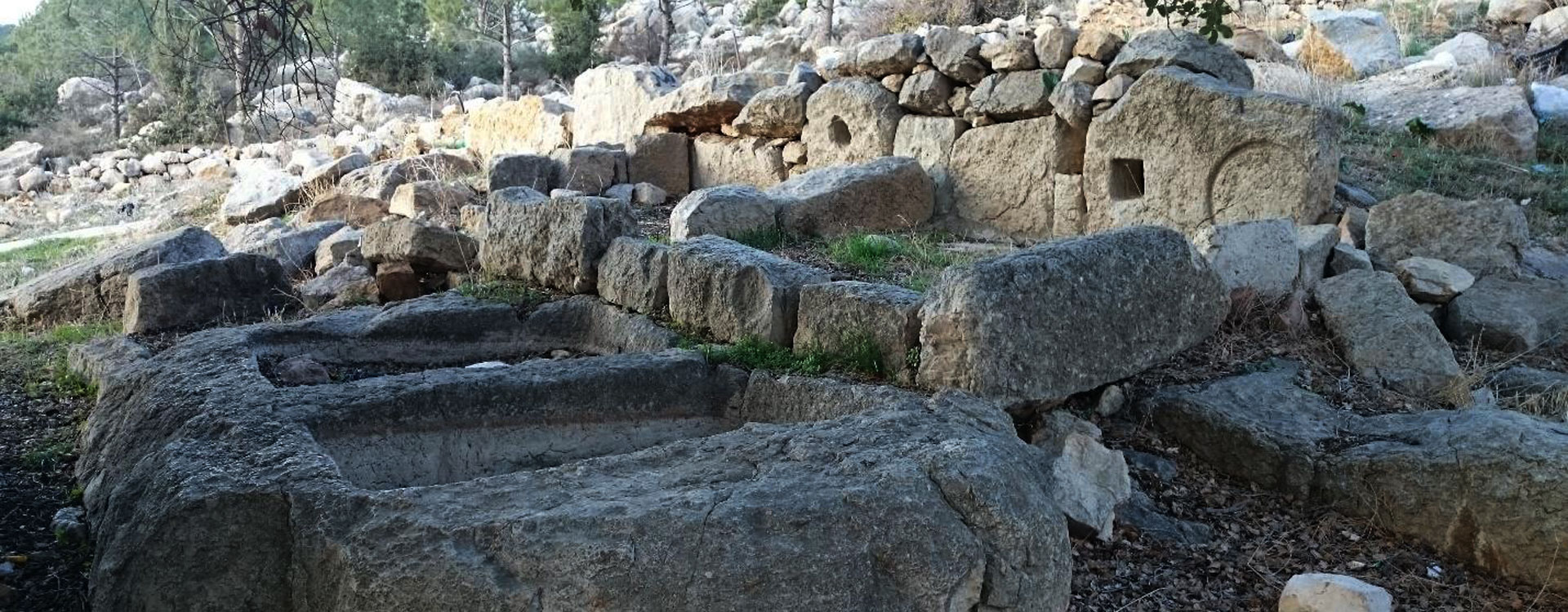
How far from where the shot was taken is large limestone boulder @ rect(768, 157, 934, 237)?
752 centimetres

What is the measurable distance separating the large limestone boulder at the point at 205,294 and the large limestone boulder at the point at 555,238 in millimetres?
1266

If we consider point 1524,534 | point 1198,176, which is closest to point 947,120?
point 1198,176

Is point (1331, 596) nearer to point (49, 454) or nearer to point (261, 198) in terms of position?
point (49, 454)

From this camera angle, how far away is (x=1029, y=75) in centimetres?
792

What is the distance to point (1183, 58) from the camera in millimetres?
7062

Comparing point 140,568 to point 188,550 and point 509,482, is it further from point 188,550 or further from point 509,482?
→ point 509,482

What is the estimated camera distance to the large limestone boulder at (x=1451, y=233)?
6.29 metres

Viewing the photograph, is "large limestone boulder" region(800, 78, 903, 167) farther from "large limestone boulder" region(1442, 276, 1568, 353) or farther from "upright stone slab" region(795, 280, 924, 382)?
"upright stone slab" region(795, 280, 924, 382)

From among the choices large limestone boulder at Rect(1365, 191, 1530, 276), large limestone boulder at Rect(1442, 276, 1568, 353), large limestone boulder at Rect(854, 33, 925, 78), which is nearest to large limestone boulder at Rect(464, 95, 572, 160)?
large limestone boulder at Rect(854, 33, 925, 78)

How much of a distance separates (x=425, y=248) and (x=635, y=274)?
5.82 feet

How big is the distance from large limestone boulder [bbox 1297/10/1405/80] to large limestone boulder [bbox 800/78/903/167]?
16.5 ft

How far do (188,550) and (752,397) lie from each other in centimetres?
203

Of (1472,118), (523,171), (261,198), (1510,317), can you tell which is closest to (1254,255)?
(1510,317)

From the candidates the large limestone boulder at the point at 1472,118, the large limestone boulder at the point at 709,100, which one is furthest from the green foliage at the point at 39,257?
the large limestone boulder at the point at 1472,118
